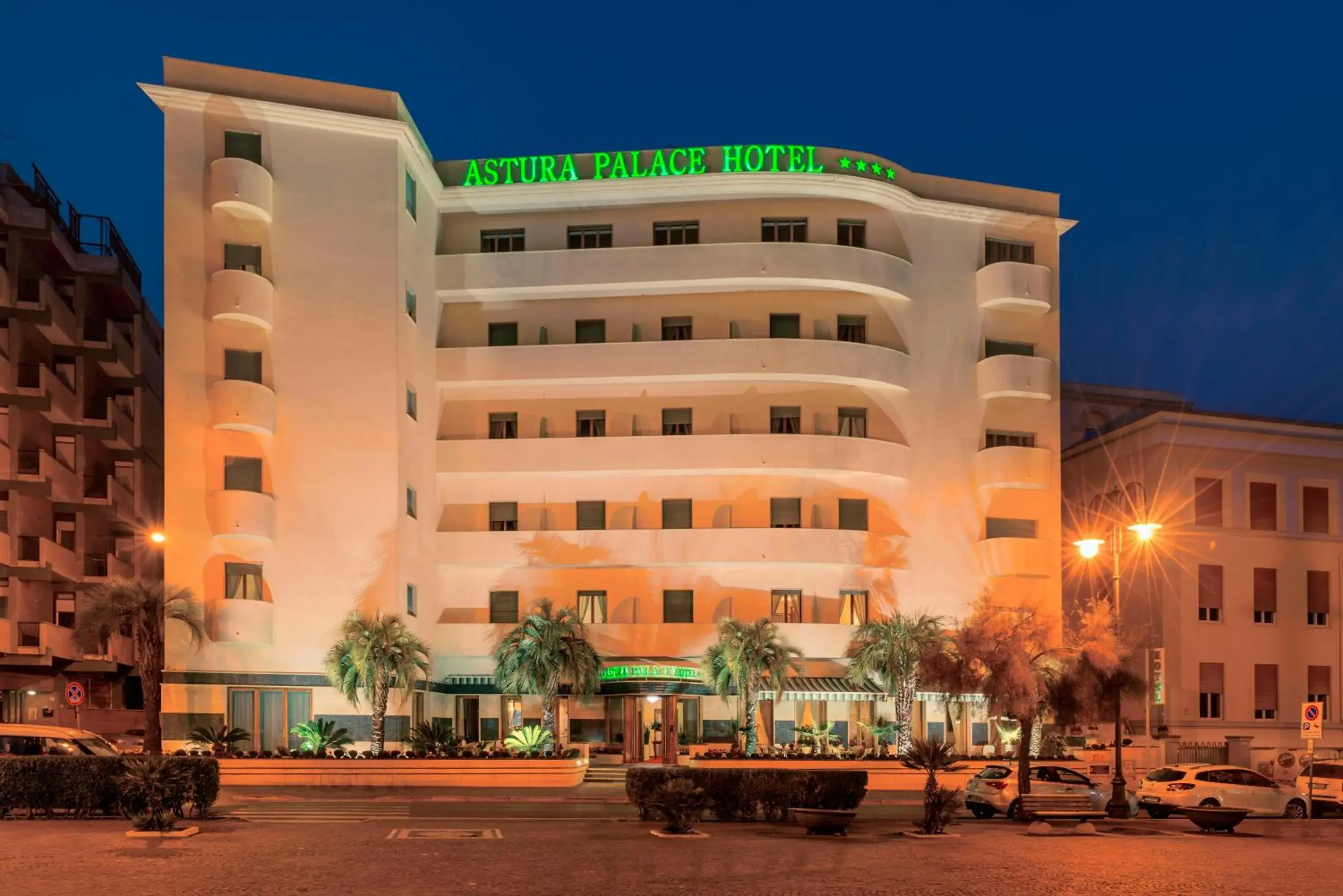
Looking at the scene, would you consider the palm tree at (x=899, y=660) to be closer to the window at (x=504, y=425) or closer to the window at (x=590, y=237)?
the window at (x=504, y=425)

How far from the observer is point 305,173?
50594 mm

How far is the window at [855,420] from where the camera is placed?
5588cm

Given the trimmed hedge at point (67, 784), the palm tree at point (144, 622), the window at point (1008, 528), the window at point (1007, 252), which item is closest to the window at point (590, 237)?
the window at point (1007, 252)

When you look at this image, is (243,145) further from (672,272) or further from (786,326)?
(786,326)

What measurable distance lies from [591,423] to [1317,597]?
31514mm

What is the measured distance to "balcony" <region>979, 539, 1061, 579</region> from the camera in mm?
54594

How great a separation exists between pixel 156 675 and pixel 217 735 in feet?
9.45

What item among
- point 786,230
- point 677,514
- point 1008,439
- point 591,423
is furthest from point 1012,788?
point 786,230

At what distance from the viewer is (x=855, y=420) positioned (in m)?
56.1

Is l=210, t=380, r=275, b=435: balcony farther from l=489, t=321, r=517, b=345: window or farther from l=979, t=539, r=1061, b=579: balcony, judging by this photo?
l=979, t=539, r=1061, b=579: balcony

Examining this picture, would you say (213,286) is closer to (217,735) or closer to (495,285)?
(495,285)

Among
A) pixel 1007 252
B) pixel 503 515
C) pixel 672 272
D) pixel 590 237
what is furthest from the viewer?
pixel 1007 252

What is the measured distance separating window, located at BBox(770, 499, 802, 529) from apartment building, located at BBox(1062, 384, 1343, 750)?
1161cm

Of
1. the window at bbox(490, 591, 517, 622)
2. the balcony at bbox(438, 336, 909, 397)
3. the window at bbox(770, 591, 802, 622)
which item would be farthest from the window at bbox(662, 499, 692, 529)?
the window at bbox(490, 591, 517, 622)
